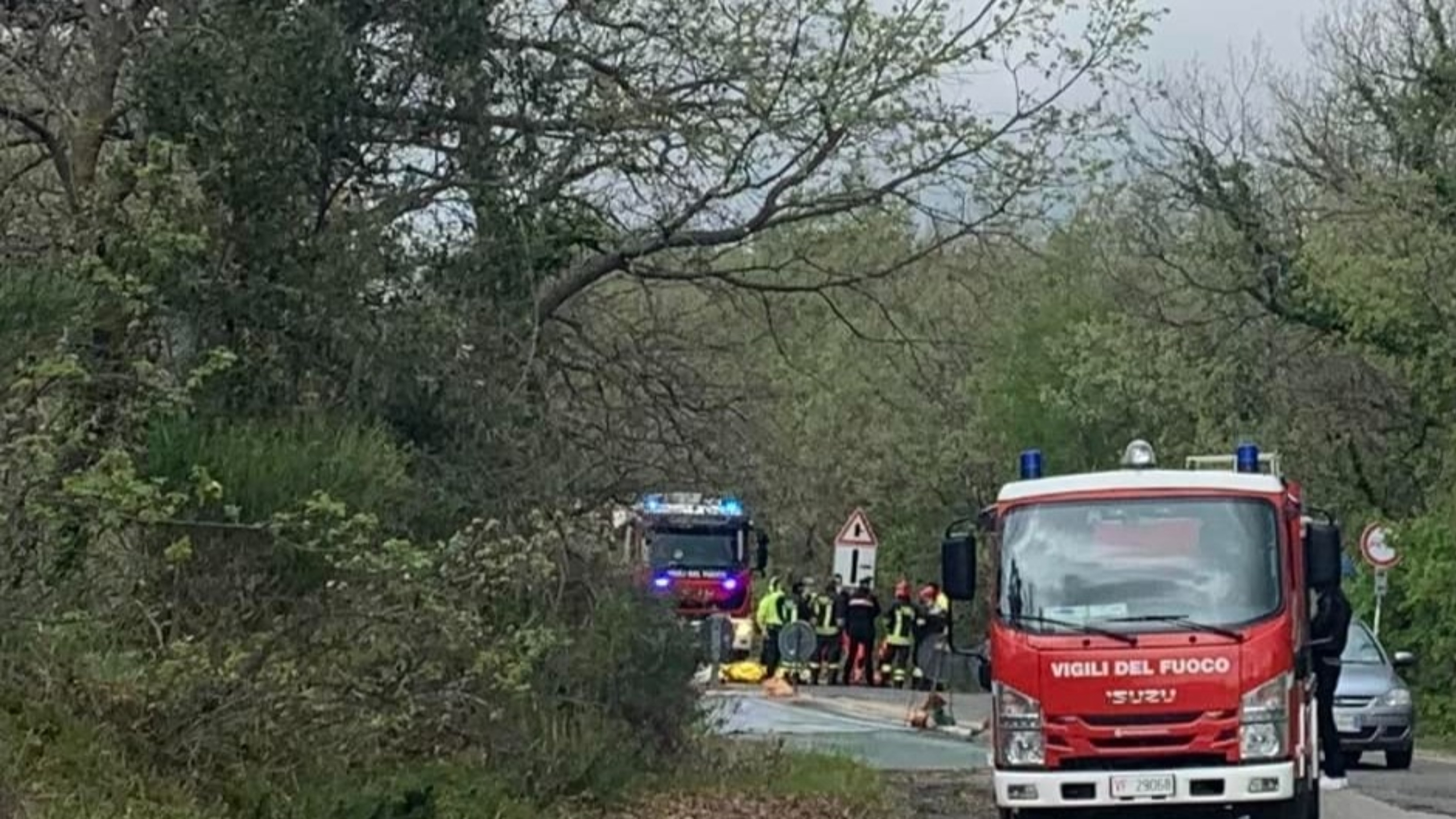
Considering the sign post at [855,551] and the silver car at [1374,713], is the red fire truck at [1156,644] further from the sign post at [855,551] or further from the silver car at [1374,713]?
the sign post at [855,551]

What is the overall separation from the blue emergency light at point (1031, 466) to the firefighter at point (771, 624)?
20.0 metres

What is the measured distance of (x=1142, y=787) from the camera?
1384cm

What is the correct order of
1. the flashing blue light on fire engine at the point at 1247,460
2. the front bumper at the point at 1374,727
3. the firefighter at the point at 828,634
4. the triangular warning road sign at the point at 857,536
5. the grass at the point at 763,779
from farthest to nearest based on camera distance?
1. the firefighter at the point at 828,634
2. the triangular warning road sign at the point at 857,536
3. the front bumper at the point at 1374,727
4. the grass at the point at 763,779
5. the flashing blue light on fire engine at the point at 1247,460

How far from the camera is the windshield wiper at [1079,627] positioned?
45.5 ft

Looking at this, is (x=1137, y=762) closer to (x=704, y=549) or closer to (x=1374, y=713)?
(x=1374, y=713)

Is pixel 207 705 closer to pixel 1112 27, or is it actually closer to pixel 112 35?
pixel 112 35

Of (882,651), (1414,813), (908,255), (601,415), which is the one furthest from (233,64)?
(882,651)

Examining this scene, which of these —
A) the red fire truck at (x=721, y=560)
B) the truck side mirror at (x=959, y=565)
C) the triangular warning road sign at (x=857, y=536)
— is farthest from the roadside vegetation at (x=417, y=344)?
the red fire truck at (x=721, y=560)

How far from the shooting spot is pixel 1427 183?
35.3 meters

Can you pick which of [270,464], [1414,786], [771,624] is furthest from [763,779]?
[771,624]

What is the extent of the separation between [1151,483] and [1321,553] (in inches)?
44.8

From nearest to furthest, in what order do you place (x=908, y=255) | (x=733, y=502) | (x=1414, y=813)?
(x=1414, y=813) < (x=908, y=255) < (x=733, y=502)

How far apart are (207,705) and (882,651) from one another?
94.5 ft

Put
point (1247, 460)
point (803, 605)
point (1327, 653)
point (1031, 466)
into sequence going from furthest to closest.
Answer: point (803, 605) → point (1327, 653) → point (1031, 466) → point (1247, 460)
